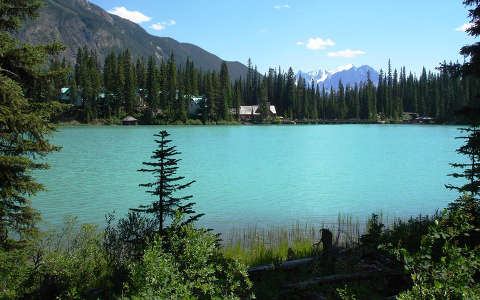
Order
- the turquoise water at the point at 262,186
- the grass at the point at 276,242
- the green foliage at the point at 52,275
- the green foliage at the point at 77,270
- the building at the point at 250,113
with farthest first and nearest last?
the building at the point at 250,113 < the turquoise water at the point at 262,186 < the grass at the point at 276,242 < the green foliage at the point at 77,270 < the green foliage at the point at 52,275

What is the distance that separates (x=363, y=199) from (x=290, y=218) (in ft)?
18.8

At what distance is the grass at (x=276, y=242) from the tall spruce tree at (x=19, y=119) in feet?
15.1

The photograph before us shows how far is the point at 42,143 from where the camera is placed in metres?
7.00

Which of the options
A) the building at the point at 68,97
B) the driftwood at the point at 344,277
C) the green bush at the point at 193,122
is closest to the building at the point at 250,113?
the green bush at the point at 193,122

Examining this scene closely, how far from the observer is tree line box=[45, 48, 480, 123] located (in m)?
96.4

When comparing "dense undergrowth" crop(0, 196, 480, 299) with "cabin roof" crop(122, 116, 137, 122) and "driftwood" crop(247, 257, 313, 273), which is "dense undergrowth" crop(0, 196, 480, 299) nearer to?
"driftwood" crop(247, 257, 313, 273)

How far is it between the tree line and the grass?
2203 inches

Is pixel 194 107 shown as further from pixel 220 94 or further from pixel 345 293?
pixel 345 293

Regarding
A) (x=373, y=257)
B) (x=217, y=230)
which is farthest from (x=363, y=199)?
(x=373, y=257)

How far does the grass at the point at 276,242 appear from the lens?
8.24 m

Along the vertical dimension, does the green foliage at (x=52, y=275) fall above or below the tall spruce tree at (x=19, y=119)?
below

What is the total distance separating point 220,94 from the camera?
111 metres

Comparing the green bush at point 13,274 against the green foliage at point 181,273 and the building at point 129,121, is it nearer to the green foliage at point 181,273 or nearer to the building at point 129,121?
the green foliage at point 181,273

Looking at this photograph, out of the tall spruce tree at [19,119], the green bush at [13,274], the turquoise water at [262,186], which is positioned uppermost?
the tall spruce tree at [19,119]
